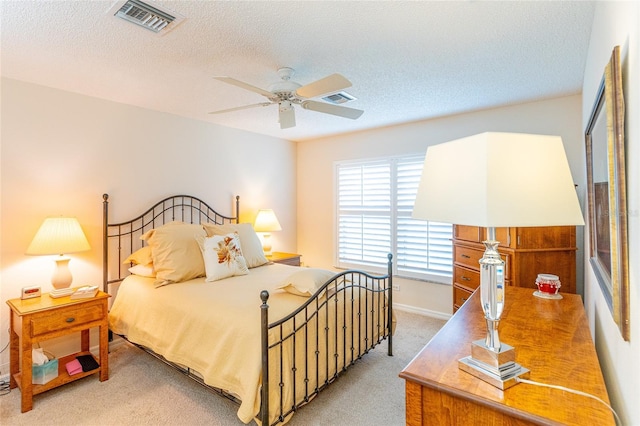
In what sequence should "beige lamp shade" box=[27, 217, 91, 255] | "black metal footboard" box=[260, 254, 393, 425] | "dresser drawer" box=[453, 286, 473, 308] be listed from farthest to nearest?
"dresser drawer" box=[453, 286, 473, 308] → "beige lamp shade" box=[27, 217, 91, 255] → "black metal footboard" box=[260, 254, 393, 425]

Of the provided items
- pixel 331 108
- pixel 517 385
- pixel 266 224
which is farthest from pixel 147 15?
pixel 266 224

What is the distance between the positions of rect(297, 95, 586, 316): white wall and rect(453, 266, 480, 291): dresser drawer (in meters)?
0.55

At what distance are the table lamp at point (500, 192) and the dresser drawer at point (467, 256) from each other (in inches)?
84.7

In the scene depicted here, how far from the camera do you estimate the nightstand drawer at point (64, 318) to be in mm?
2275

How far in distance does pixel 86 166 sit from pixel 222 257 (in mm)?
1510

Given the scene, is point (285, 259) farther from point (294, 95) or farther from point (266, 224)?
point (294, 95)

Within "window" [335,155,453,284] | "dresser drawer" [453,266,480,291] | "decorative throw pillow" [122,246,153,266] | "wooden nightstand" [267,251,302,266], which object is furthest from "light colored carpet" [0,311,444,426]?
"wooden nightstand" [267,251,302,266]

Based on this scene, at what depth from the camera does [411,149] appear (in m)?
4.09

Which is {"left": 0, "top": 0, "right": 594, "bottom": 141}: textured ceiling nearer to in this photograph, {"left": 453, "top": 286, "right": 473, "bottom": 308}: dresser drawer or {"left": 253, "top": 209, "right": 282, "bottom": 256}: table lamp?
{"left": 253, "top": 209, "right": 282, "bottom": 256}: table lamp

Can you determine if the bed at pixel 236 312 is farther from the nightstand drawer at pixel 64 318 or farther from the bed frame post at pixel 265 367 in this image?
the nightstand drawer at pixel 64 318

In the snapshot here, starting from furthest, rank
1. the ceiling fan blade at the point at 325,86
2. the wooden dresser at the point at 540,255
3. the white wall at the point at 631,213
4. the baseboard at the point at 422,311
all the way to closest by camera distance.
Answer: the baseboard at the point at 422,311
the wooden dresser at the point at 540,255
the ceiling fan blade at the point at 325,86
the white wall at the point at 631,213

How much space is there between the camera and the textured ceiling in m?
1.75

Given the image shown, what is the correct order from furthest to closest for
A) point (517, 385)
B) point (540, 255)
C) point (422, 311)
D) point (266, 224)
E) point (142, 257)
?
point (266, 224) < point (422, 311) < point (142, 257) < point (540, 255) < point (517, 385)

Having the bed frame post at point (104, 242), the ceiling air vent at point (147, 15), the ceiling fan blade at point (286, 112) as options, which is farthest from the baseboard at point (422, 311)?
the ceiling air vent at point (147, 15)
